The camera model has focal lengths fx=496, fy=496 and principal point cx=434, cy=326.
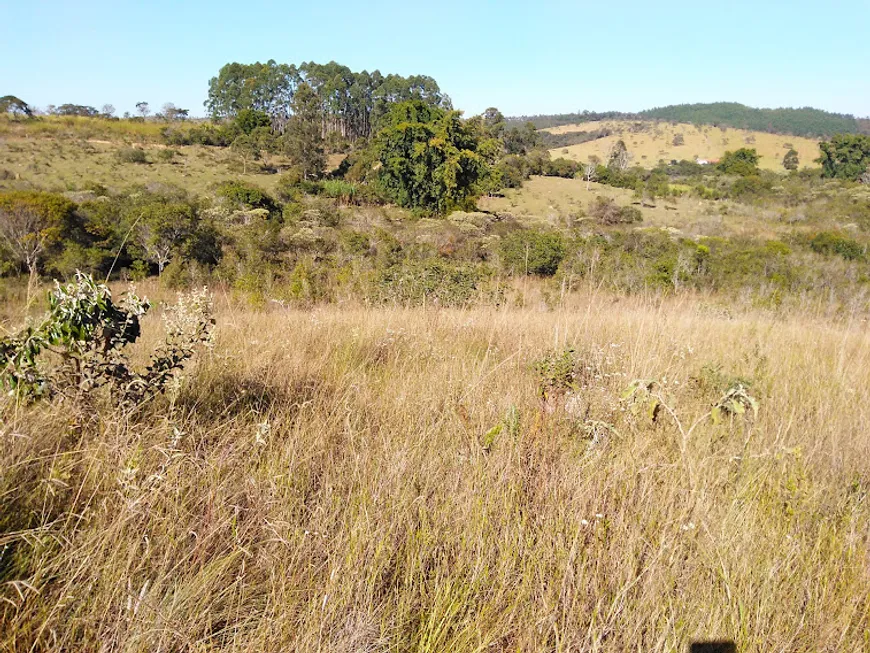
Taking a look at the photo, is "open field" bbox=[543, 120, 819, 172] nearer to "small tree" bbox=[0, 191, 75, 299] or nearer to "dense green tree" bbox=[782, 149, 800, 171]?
"dense green tree" bbox=[782, 149, 800, 171]

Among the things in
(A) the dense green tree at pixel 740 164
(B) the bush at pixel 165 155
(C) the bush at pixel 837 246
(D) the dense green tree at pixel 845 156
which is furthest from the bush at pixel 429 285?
(D) the dense green tree at pixel 845 156

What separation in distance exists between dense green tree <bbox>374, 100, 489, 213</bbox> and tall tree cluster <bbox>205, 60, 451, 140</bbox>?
3168cm

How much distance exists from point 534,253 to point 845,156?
→ 51.2 m

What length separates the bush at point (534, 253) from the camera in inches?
502

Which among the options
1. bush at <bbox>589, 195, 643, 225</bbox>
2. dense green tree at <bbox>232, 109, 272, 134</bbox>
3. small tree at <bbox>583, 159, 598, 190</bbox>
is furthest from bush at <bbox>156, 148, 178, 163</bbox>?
small tree at <bbox>583, 159, 598, 190</bbox>

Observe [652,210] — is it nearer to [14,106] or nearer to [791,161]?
[791,161]

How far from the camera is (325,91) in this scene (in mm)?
58500

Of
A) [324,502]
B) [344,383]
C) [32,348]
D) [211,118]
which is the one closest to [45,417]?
[32,348]

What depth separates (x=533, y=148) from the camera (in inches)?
1997

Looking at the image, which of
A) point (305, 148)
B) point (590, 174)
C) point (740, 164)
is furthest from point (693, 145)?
point (305, 148)

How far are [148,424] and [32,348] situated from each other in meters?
0.42

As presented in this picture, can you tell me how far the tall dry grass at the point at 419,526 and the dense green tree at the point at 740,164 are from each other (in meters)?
53.4

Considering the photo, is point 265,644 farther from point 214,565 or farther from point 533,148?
point 533,148

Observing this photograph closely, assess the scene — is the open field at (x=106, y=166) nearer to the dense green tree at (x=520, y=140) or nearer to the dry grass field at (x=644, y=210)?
the dry grass field at (x=644, y=210)
